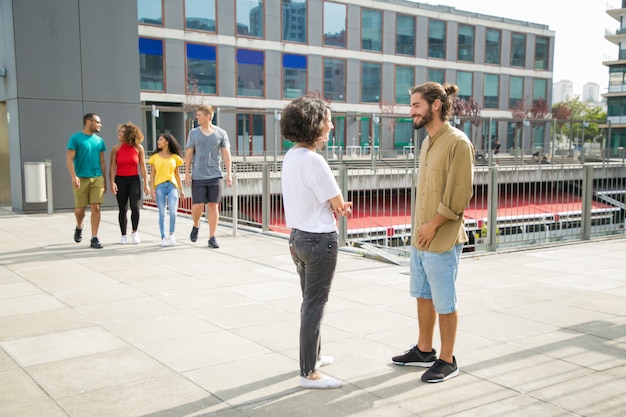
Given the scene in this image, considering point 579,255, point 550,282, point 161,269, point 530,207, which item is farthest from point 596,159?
point 161,269

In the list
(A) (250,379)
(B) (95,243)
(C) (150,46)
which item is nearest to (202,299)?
(A) (250,379)

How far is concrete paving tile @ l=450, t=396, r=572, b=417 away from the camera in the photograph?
360 cm

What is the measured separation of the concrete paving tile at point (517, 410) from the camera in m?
3.60

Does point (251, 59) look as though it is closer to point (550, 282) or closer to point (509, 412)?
point (550, 282)

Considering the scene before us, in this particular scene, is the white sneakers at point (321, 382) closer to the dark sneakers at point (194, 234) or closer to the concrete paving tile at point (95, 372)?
the concrete paving tile at point (95, 372)

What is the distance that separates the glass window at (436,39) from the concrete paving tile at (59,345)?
154 feet

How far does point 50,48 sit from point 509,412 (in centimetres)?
1239

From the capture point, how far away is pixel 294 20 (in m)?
41.9

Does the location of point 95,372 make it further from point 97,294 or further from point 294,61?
point 294,61

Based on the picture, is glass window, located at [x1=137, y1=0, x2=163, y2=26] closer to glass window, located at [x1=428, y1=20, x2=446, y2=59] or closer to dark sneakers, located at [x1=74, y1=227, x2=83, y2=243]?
glass window, located at [x1=428, y1=20, x2=446, y2=59]

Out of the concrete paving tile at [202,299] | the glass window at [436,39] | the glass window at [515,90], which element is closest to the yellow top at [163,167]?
the concrete paving tile at [202,299]

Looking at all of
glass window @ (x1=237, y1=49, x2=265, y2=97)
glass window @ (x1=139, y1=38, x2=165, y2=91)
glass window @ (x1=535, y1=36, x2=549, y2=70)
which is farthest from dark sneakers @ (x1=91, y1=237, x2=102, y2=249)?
glass window @ (x1=535, y1=36, x2=549, y2=70)

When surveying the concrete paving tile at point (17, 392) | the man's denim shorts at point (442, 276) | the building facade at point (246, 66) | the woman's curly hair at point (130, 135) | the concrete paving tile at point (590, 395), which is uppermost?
the building facade at point (246, 66)

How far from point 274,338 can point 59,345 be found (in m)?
1.61
